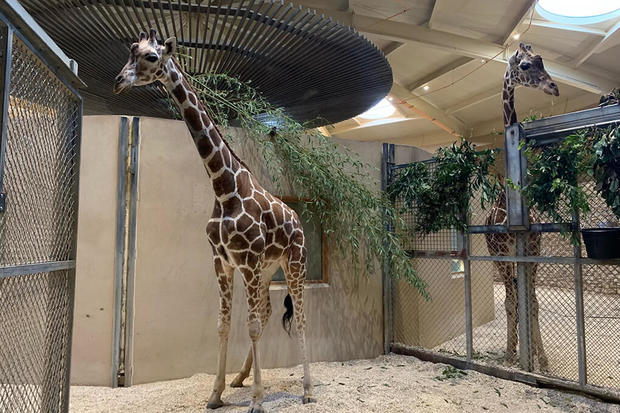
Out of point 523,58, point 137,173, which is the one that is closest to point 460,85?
point 523,58

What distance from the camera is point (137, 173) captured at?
374cm

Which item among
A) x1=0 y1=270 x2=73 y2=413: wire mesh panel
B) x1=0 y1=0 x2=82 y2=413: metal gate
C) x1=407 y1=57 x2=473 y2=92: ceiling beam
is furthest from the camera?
x1=407 y1=57 x2=473 y2=92: ceiling beam

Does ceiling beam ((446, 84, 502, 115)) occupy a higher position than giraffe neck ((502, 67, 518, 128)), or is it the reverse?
ceiling beam ((446, 84, 502, 115))

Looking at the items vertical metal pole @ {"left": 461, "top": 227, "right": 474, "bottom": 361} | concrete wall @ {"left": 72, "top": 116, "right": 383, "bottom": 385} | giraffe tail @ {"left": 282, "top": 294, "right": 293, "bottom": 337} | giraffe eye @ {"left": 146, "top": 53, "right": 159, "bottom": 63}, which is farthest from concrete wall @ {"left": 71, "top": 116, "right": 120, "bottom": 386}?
vertical metal pole @ {"left": 461, "top": 227, "right": 474, "bottom": 361}

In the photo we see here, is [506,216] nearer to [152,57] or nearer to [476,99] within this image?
[152,57]

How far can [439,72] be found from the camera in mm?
10625

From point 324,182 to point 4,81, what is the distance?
295 cm

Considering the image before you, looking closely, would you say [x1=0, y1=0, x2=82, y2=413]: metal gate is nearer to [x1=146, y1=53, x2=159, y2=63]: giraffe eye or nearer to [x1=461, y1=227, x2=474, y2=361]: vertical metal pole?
[x1=146, y1=53, x2=159, y2=63]: giraffe eye

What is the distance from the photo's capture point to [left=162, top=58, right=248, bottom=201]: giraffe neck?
2861mm

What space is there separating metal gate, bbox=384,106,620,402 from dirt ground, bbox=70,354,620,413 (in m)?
0.25

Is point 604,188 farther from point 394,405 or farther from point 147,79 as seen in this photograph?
point 147,79

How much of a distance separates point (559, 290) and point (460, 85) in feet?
27.5

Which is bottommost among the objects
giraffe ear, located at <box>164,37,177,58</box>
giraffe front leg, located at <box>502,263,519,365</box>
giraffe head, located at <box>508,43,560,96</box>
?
giraffe front leg, located at <box>502,263,519,365</box>

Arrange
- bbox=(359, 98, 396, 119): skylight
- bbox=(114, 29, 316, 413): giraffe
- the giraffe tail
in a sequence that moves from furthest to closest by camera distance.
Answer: bbox=(359, 98, 396, 119): skylight
the giraffe tail
bbox=(114, 29, 316, 413): giraffe
